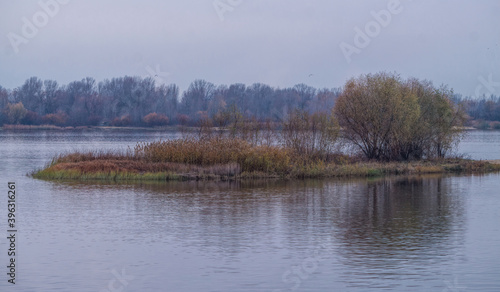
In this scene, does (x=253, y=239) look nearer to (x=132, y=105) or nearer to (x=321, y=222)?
(x=321, y=222)

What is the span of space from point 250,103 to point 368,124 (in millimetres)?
105206

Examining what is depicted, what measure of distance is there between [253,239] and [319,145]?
22409 mm

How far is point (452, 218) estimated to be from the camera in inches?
898

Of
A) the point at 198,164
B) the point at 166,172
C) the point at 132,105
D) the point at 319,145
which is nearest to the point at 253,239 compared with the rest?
the point at 166,172

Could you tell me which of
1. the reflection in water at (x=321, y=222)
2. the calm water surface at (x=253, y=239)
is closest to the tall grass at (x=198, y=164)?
the reflection in water at (x=321, y=222)

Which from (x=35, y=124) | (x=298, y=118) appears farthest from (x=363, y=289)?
(x=35, y=124)

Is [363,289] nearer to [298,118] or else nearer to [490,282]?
[490,282]

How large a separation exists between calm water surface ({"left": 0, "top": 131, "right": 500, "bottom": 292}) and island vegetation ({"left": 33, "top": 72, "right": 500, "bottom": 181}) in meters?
4.06

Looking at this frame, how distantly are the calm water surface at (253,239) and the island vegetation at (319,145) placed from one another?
406cm

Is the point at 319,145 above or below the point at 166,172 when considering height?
above

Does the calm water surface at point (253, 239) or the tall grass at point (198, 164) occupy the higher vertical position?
the tall grass at point (198, 164)

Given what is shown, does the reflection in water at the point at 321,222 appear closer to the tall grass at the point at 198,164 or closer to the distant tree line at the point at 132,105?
the tall grass at the point at 198,164

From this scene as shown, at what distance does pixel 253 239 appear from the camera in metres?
18.8

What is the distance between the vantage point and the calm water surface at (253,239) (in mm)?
14539
